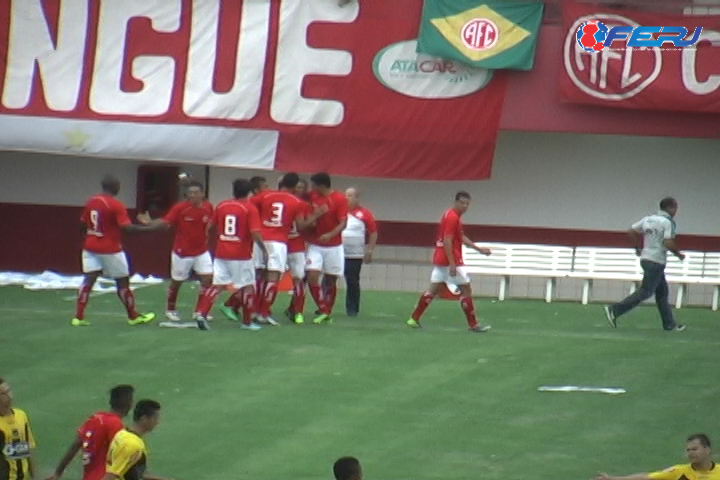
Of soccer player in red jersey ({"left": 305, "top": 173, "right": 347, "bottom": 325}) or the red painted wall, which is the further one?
the red painted wall

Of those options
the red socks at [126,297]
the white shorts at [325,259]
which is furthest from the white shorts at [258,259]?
the red socks at [126,297]

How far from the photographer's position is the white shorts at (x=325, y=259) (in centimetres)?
2159

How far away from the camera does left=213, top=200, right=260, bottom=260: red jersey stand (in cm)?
2034

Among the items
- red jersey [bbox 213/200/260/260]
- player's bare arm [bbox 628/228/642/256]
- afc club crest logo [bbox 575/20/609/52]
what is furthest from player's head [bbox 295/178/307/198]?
afc club crest logo [bbox 575/20/609/52]

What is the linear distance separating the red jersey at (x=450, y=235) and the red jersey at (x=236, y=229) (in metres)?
2.34

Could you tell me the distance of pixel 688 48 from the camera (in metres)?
25.2

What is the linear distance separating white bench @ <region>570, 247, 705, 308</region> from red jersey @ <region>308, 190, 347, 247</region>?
6.03 meters

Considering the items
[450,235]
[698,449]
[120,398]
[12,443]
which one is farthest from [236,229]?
[698,449]

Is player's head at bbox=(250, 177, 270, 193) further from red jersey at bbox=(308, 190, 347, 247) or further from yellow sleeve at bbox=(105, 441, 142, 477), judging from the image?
yellow sleeve at bbox=(105, 441, 142, 477)

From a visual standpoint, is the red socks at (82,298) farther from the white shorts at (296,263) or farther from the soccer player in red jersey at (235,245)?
the white shorts at (296,263)

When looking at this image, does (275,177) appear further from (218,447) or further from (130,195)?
(218,447)

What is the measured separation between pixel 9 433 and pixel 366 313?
12186mm

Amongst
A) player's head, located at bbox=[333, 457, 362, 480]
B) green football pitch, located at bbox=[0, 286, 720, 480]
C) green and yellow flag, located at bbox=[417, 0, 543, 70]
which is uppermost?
green and yellow flag, located at bbox=[417, 0, 543, 70]

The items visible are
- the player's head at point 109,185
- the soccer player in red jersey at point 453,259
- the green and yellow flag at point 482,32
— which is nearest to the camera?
the player's head at point 109,185
